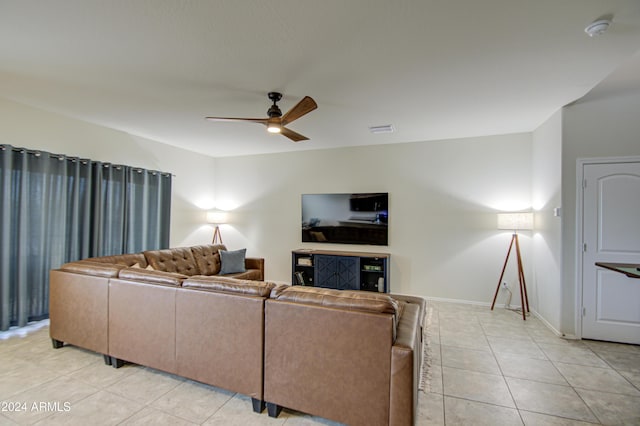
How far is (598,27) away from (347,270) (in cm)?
382

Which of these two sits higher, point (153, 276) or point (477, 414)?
point (153, 276)

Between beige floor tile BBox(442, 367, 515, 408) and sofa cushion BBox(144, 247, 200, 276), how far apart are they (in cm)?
343

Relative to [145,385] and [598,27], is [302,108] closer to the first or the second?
[598,27]

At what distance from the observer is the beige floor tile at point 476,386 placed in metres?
2.18

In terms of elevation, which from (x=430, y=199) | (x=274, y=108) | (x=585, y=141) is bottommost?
(x=430, y=199)

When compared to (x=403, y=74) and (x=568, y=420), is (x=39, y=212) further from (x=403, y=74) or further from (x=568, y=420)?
(x=568, y=420)

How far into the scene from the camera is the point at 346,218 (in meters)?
5.21

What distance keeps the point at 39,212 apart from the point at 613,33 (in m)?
5.63

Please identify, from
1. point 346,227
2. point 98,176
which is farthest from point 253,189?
point 98,176

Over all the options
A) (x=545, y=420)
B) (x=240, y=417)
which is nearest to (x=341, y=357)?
(x=240, y=417)

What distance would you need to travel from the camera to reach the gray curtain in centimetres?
324

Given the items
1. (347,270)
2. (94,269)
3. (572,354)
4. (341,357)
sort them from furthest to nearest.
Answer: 1. (347,270)
2. (572,354)
3. (94,269)
4. (341,357)

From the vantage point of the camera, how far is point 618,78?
111 inches

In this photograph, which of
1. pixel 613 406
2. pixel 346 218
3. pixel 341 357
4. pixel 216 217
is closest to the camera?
pixel 341 357
